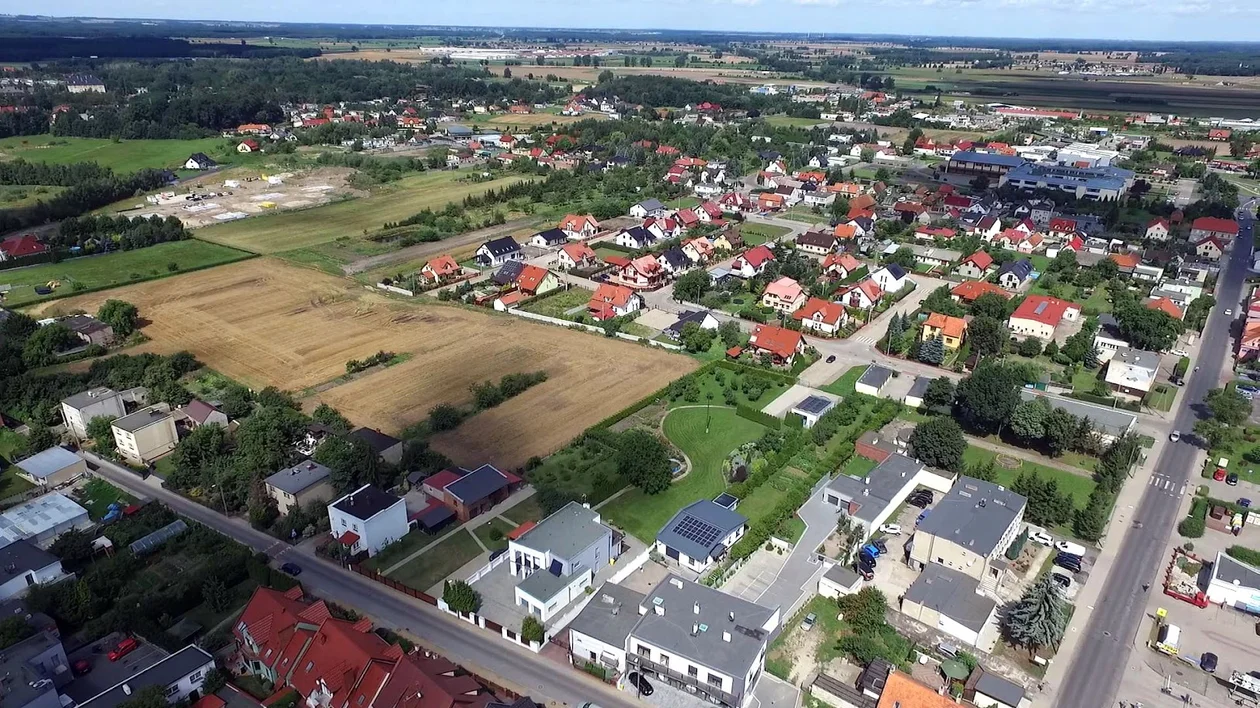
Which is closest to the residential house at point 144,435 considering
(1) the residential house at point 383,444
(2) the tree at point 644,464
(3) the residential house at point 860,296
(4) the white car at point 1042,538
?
(1) the residential house at point 383,444

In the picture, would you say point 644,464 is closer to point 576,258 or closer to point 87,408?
point 87,408

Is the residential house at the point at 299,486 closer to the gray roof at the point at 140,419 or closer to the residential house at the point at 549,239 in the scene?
the gray roof at the point at 140,419

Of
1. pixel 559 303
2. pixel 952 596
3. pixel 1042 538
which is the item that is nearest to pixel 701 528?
pixel 952 596

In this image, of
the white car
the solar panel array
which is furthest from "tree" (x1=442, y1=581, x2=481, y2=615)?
the white car

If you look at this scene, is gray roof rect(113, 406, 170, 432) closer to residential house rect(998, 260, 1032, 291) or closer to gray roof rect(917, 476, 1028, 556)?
gray roof rect(917, 476, 1028, 556)

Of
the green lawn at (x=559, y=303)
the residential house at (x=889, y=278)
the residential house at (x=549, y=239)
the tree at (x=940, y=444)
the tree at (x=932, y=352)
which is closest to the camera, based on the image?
the tree at (x=940, y=444)

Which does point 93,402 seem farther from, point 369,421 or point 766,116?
point 766,116
